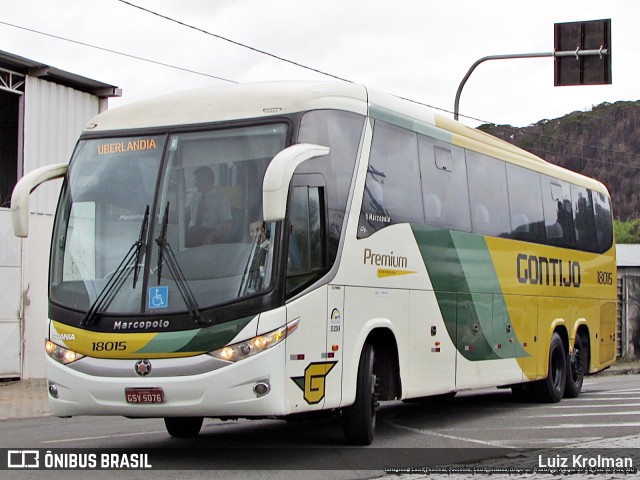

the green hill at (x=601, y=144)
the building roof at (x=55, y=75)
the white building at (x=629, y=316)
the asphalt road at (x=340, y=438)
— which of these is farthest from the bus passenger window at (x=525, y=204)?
the green hill at (x=601, y=144)

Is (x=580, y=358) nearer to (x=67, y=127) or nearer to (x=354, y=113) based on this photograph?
(x=354, y=113)

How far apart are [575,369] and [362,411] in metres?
7.96

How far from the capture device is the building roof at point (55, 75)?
21.9 metres

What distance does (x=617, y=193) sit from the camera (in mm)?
131750

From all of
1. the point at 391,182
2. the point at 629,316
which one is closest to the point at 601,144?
the point at 629,316

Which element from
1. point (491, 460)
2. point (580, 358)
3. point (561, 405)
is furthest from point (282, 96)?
point (580, 358)

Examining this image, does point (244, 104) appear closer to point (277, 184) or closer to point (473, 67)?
point (277, 184)

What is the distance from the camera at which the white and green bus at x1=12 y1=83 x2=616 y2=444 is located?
923 centimetres

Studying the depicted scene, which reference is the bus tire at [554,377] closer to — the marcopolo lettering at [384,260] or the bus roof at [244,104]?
the marcopolo lettering at [384,260]

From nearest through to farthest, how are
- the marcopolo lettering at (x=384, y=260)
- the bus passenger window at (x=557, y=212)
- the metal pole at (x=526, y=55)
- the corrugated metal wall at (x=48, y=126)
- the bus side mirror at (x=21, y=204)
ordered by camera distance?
the bus side mirror at (x=21, y=204)
the marcopolo lettering at (x=384, y=260)
the bus passenger window at (x=557, y=212)
the metal pole at (x=526, y=55)
the corrugated metal wall at (x=48, y=126)

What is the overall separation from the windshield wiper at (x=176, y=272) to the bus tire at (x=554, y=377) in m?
8.24

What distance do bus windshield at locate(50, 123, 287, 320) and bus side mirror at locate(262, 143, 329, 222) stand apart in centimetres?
56

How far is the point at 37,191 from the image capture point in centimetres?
2289

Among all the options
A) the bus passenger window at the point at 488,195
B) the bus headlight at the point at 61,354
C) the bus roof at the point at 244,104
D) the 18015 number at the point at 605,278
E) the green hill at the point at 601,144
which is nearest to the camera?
the bus headlight at the point at 61,354
